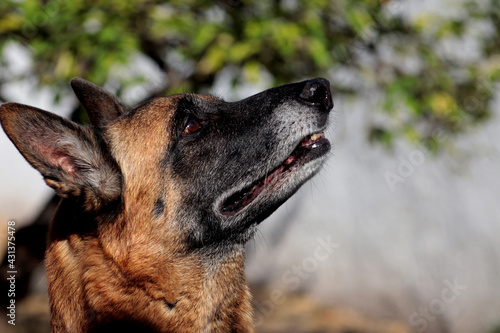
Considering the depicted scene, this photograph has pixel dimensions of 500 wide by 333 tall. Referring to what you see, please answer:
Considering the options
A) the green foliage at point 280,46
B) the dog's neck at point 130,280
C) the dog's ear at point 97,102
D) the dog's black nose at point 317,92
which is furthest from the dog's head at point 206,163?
the green foliage at point 280,46

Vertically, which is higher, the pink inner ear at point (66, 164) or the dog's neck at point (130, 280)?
the pink inner ear at point (66, 164)

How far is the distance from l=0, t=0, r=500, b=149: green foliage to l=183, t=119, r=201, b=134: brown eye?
1202 millimetres

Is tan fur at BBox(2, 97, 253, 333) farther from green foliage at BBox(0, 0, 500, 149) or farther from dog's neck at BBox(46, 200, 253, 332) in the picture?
green foliage at BBox(0, 0, 500, 149)

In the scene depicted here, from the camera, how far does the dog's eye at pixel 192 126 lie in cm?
370

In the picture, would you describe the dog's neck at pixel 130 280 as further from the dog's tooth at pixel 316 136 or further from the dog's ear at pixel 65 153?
the dog's tooth at pixel 316 136

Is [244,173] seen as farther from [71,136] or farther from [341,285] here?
[341,285]

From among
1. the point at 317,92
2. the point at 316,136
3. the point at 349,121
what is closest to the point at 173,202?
the point at 316,136

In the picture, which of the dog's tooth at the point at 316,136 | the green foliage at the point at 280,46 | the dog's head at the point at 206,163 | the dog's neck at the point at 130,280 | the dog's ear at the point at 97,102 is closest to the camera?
the dog's neck at the point at 130,280

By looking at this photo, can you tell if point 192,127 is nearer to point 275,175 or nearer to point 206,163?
point 206,163

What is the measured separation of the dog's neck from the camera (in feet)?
10.8

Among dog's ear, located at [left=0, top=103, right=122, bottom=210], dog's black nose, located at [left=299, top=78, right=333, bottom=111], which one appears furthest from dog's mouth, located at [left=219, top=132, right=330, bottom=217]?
dog's ear, located at [left=0, top=103, right=122, bottom=210]

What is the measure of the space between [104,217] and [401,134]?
364 centimetres

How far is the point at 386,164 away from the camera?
930cm

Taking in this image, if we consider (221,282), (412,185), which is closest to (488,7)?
(412,185)
